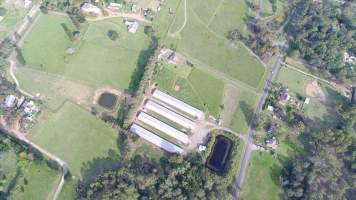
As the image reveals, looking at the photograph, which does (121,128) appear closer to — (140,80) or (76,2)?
(140,80)

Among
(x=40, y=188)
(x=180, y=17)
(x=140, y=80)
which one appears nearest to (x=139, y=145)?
(x=140, y=80)

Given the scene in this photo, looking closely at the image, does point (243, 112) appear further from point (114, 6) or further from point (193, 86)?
point (114, 6)

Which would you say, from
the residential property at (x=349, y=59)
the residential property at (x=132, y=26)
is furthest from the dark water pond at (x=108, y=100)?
the residential property at (x=349, y=59)

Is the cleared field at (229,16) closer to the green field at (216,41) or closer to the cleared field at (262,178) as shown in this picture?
the green field at (216,41)

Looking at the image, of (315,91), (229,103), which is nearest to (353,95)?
(315,91)

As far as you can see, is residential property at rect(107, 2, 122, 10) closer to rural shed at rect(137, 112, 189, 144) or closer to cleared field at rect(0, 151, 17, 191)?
rural shed at rect(137, 112, 189, 144)

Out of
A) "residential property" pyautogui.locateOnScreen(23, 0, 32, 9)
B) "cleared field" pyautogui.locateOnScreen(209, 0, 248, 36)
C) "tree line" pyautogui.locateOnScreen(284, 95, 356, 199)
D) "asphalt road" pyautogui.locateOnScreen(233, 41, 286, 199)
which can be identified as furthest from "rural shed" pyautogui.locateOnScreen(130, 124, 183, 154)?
"residential property" pyautogui.locateOnScreen(23, 0, 32, 9)
